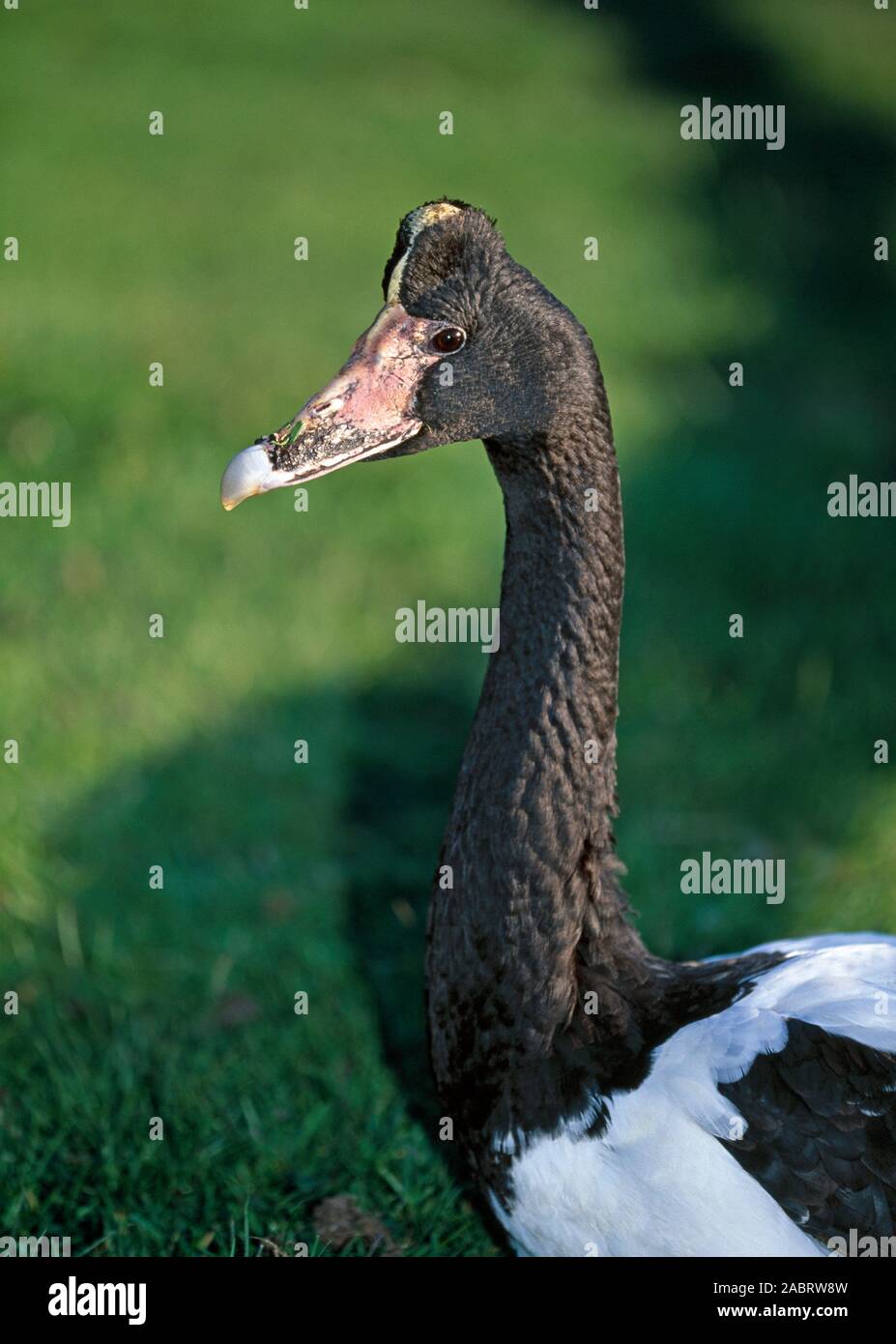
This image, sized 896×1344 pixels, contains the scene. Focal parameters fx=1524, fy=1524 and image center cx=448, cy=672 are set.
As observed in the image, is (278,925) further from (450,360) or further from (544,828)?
(450,360)

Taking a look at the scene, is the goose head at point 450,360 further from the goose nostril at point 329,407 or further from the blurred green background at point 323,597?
the blurred green background at point 323,597

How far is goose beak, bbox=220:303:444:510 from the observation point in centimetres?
248

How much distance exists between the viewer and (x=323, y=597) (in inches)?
221

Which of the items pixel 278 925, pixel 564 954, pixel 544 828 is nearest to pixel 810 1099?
pixel 564 954

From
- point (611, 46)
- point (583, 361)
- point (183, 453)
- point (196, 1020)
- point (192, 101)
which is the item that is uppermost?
point (611, 46)

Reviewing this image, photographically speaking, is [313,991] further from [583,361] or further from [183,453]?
[183,453]

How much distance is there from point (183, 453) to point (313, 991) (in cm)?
318

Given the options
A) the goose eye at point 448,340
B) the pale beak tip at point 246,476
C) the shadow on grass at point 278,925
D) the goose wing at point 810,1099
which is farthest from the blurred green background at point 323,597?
the goose eye at point 448,340

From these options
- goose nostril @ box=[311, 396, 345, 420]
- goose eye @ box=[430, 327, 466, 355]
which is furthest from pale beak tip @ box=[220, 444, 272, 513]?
goose eye @ box=[430, 327, 466, 355]

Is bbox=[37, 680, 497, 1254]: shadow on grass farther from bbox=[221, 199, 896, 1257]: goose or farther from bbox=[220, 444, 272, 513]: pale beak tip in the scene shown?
bbox=[220, 444, 272, 513]: pale beak tip

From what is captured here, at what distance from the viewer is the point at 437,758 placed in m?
4.96

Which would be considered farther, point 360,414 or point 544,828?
point 544,828

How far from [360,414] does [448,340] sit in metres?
0.20

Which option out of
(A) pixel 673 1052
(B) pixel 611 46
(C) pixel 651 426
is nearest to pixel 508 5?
(B) pixel 611 46
